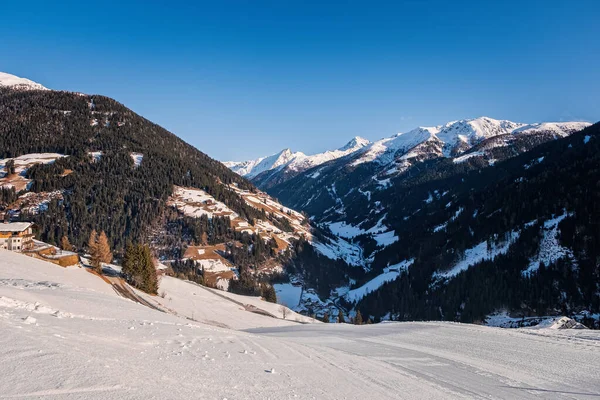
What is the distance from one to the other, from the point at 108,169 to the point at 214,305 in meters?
149

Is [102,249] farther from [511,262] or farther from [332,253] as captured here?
[332,253]

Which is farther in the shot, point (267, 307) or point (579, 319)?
point (579, 319)

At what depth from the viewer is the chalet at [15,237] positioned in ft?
235

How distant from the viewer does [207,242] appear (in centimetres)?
15338

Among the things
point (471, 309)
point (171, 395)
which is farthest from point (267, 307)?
point (171, 395)

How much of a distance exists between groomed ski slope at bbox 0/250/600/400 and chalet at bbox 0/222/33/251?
68623 millimetres

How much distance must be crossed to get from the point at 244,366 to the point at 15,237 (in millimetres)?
84676

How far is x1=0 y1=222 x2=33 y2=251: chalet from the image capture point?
71.7 m

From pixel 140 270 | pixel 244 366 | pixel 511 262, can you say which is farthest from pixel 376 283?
pixel 244 366

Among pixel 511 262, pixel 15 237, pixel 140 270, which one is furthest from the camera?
pixel 511 262

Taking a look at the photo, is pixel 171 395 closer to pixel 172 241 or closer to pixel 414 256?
pixel 172 241

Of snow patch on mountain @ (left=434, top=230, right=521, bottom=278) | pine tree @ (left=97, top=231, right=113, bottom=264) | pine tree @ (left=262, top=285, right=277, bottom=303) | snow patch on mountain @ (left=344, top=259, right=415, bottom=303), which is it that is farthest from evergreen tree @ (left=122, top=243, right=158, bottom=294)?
snow patch on mountain @ (left=434, top=230, right=521, bottom=278)

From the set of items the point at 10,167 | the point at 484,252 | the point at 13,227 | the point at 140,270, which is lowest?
the point at 140,270

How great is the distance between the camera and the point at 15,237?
73125 millimetres
